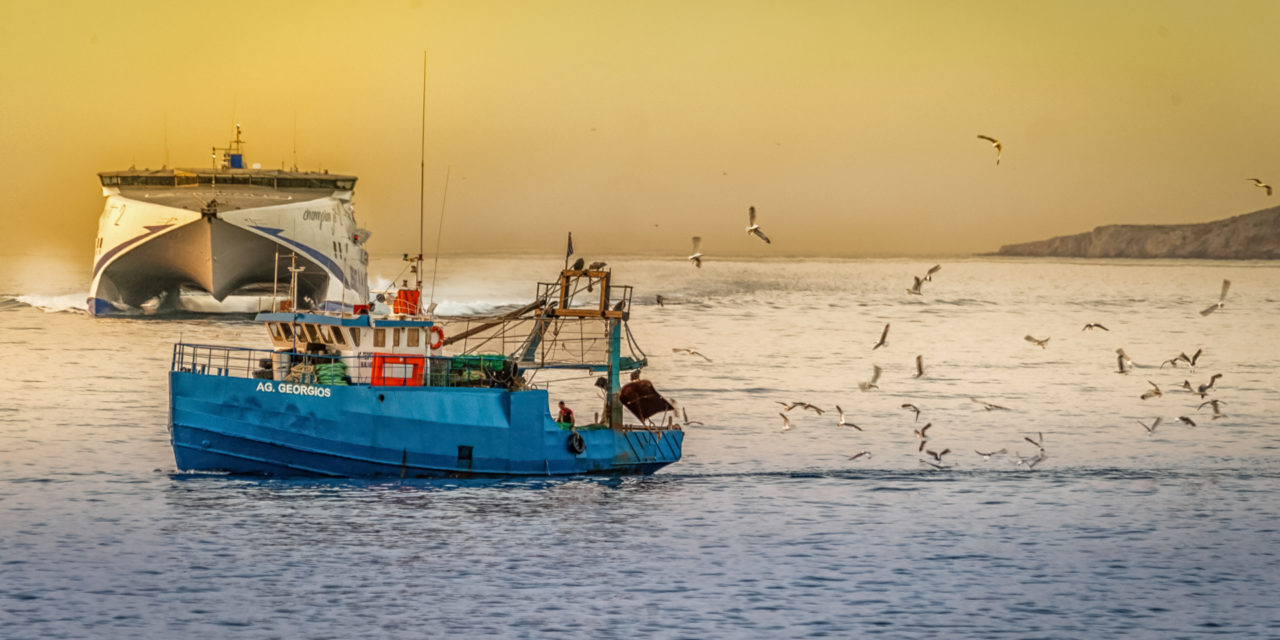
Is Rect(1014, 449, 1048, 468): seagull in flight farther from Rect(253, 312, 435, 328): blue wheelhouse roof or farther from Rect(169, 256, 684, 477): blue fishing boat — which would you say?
Rect(253, 312, 435, 328): blue wheelhouse roof

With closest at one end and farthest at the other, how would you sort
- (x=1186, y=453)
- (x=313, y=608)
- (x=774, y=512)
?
(x=313, y=608) < (x=774, y=512) < (x=1186, y=453)

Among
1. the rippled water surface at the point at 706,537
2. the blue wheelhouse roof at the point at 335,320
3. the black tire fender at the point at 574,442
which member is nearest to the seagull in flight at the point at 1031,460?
the rippled water surface at the point at 706,537

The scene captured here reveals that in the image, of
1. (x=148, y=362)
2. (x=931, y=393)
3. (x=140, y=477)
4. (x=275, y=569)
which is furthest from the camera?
(x=148, y=362)

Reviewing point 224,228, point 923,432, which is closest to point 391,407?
point 923,432

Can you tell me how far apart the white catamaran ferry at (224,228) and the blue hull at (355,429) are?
5704 centimetres

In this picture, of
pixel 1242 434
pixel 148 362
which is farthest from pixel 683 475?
pixel 148 362

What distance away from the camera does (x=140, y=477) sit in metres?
40.7

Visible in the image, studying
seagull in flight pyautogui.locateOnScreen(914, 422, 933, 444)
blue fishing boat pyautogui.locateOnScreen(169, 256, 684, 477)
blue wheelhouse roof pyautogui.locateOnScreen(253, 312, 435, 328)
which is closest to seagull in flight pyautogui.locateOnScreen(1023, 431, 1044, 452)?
seagull in flight pyautogui.locateOnScreen(914, 422, 933, 444)

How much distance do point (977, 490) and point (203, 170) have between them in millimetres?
69107

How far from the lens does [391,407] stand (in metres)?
36.6

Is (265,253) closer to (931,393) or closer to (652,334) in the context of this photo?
(652,334)

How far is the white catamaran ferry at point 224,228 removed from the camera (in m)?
95.4

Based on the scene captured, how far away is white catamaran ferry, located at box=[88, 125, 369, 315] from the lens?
95.4 m

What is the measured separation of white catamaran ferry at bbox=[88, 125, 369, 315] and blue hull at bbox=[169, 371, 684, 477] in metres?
57.0
